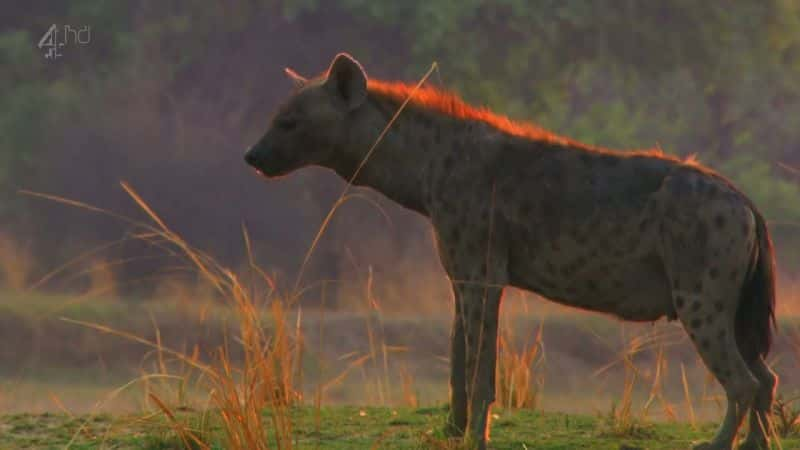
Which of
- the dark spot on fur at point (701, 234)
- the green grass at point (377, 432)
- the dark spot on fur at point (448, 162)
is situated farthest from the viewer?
the green grass at point (377, 432)

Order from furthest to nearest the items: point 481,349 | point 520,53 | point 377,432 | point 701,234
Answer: point 520,53 → point 377,432 → point 481,349 → point 701,234

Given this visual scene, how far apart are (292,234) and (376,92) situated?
11090mm

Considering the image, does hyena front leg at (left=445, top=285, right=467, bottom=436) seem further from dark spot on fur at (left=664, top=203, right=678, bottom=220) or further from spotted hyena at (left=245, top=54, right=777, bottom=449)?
dark spot on fur at (left=664, top=203, right=678, bottom=220)

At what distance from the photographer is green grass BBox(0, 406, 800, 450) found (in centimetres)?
593

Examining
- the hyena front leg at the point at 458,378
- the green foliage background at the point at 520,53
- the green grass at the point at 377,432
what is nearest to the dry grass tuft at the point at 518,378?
the green grass at the point at 377,432

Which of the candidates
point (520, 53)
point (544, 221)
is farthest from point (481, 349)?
point (520, 53)

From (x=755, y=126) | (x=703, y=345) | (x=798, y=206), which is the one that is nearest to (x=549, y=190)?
(x=703, y=345)

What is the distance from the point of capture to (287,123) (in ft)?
18.5

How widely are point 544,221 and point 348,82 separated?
0.94 meters

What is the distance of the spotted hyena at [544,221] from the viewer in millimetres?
5211

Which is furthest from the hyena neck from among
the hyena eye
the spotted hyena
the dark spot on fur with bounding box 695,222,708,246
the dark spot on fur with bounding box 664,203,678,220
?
the dark spot on fur with bounding box 695,222,708,246

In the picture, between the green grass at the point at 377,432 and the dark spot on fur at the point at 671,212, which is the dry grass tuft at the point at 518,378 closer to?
the green grass at the point at 377,432

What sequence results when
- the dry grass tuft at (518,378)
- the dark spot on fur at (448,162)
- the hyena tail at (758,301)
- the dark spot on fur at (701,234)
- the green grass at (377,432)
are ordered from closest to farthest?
the dark spot on fur at (701,234), the hyena tail at (758,301), the dark spot on fur at (448,162), the green grass at (377,432), the dry grass tuft at (518,378)

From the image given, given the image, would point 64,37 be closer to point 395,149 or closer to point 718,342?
point 395,149
